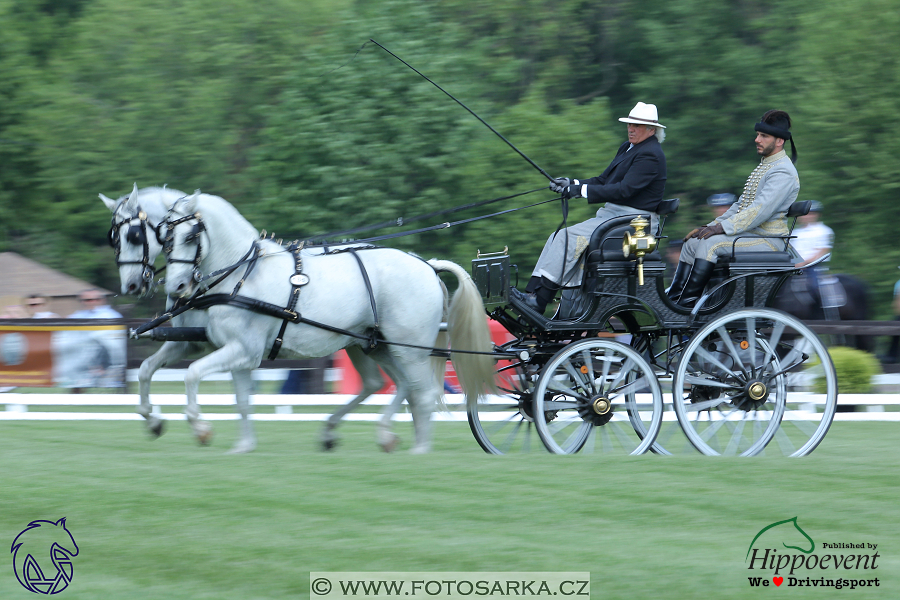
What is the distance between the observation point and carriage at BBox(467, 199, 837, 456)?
23.6ft

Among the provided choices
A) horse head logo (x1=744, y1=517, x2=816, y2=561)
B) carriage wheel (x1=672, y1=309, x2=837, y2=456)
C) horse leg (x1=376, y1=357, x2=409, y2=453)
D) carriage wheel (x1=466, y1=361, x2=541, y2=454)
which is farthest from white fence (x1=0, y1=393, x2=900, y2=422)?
horse head logo (x1=744, y1=517, x2=816, y2=561)

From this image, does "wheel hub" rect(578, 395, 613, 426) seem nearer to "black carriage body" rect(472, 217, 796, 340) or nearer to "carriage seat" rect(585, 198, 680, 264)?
"black carriage body" rect(472, 217, 796, 340)

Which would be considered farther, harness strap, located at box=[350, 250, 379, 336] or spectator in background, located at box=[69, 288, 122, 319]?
spectator in background, located at box=[69, 288, 122, 319]

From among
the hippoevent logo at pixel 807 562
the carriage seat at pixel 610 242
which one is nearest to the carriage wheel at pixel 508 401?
the carriage seat at pixel 610 242

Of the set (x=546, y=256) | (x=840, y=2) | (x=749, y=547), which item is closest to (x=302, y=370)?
(x=546, y=256)

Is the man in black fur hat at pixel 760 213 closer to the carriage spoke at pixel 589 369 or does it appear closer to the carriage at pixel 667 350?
the carriage at pixel 667 350

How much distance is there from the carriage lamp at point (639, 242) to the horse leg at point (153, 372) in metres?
2.89

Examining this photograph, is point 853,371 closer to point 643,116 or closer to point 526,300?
point 643,116

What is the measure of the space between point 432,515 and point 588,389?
2.06m

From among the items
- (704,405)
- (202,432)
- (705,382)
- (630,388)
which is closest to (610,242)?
(630,388)

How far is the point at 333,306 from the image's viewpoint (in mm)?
7395

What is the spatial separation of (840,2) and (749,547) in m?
20.0

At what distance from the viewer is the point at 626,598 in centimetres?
441

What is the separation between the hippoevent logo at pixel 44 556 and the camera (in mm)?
4645
